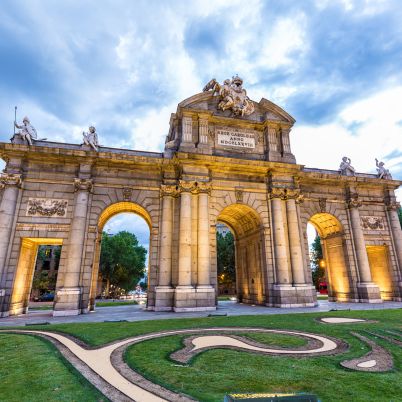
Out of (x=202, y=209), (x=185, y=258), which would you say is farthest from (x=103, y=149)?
(x=185, y=258)

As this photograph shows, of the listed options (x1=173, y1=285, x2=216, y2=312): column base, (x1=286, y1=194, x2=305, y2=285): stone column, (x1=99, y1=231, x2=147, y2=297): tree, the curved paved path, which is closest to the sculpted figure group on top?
(x1=286, y1=194, x2=305, y2=285): stone column

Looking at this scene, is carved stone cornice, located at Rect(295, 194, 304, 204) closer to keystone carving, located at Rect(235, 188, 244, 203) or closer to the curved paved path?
keystone carving, located at Rect(235, 188, 244, 203)

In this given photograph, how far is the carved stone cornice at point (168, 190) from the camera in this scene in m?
23.8

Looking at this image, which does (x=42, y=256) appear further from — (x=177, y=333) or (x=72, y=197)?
(x=177, y=333)

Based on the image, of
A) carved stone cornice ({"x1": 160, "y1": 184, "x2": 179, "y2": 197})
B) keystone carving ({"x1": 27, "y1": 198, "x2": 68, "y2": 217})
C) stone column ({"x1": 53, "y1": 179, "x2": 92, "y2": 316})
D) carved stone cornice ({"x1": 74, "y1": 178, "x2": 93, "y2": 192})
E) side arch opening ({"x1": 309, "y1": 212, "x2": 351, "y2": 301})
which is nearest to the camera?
stone column ({"x1": 53, "y1": 179, "x2": 92, "y2": 316})

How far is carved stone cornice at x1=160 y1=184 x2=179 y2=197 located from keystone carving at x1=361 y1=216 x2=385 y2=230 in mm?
20842

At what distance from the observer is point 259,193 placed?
2588 cm

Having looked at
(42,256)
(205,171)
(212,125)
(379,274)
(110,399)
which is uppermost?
(212,125)

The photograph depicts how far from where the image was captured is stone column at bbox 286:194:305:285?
934 inches

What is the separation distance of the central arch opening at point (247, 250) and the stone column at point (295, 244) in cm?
267

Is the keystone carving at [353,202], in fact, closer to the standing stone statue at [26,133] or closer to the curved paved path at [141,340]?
the curved paved path at [141,340]

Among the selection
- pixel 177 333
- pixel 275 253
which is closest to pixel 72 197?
pixel 177 333

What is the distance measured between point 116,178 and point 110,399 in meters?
20.5

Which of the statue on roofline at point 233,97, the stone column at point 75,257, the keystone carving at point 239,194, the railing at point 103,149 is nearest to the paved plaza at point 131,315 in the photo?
the stone column at point 75,257
